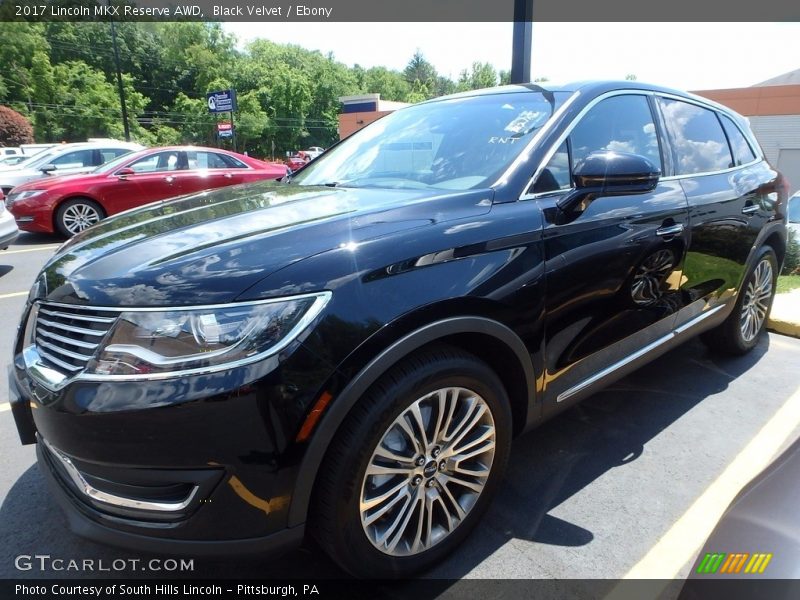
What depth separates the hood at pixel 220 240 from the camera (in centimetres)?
160

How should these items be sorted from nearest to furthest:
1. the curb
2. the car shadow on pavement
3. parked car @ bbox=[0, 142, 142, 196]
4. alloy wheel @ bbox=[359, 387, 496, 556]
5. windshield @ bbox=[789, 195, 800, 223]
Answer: alloy wheel @ bbox=[359, 387, 496, 556], the car shadow on pavement, the curb, windshield @ bbox=[789, 195, 800, 223], parked car @ bbox=[0, 142, 142, 196]

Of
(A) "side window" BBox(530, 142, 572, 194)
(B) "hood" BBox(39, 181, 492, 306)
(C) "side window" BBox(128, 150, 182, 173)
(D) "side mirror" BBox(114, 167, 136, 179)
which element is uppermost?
(A) "side window" BBox(530, 142, 572, 194)

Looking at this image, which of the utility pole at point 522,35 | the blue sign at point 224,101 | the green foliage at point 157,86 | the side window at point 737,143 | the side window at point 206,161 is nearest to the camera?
the side window at point 737,143

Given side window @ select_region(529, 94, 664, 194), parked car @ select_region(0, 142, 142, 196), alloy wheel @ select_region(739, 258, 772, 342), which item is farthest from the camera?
parked car @ select_region(0, 142, 142, 196)

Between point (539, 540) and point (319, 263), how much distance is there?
151cm

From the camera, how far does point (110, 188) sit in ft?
29.6

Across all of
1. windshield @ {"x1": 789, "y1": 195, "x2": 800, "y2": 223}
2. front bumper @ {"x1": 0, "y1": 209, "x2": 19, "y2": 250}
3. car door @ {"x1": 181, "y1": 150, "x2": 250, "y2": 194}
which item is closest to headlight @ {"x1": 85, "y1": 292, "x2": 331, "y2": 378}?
front bumper @ {"x1": 0, "y1": 209, "x2": 19, "y2": 250}

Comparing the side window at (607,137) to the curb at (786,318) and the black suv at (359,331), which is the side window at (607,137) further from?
the curb at (786,318)

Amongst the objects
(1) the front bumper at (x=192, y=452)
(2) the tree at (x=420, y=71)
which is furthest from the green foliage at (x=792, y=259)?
(2) the tree at (x=420, y=71)

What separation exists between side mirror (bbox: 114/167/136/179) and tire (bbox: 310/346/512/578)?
8.96 metres

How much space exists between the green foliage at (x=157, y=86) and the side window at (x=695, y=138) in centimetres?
4917

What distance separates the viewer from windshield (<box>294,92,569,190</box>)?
244cm

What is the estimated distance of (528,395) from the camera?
2.25m

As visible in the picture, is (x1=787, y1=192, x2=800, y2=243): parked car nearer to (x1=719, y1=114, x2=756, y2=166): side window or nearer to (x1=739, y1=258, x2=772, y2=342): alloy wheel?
(x1=739, y1=258, x2=772, y2=342): alloy wheel
